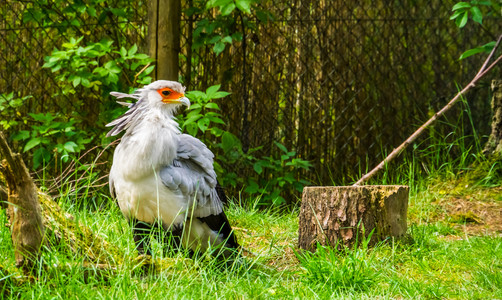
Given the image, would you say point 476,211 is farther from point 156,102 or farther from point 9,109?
point 9,109

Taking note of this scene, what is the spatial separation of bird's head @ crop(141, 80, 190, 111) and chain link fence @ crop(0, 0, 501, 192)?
1.71 meters

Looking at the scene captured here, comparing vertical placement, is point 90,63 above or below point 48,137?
above

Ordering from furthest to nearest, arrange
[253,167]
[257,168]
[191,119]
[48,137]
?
[253,167], [257,168], [48,137], [191,119]

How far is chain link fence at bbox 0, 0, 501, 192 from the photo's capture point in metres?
5.11

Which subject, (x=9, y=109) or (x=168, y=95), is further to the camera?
(x=9, y=109)

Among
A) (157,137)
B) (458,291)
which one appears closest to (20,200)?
(157,137)

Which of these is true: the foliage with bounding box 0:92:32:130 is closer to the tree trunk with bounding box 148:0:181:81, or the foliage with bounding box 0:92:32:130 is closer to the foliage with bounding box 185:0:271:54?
the tree trunk with bounding box 148:0:181:81

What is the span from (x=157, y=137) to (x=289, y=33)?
2.67 m

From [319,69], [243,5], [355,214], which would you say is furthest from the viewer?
[319,69]

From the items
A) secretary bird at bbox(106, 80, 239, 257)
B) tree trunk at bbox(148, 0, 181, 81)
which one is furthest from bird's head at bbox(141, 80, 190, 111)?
tree trunk at bbox(148, 0, 181, 81)

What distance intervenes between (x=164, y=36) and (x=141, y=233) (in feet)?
5.61

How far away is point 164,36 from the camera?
4.25 m

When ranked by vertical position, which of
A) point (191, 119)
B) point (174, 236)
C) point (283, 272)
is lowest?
point (283, 272)

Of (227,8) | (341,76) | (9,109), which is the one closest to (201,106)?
(227,8)
